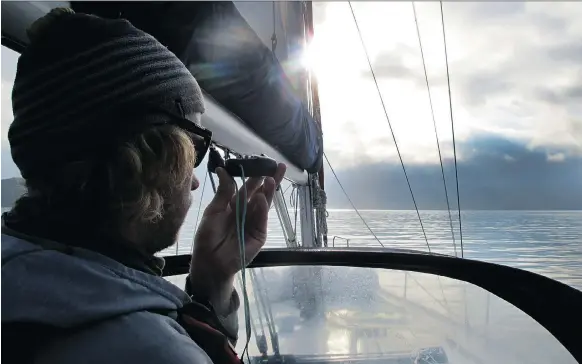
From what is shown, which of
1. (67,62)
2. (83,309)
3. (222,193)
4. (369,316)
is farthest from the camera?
(369,316)

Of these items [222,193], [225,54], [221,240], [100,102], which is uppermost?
[225,54]

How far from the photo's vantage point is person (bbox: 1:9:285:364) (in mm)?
479

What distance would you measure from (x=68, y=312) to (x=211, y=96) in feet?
2.36

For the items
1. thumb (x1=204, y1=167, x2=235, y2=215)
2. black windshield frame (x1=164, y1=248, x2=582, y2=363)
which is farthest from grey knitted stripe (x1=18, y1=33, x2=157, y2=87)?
black windshield frame (x1=164, y1=248, x2=582, y2=363)

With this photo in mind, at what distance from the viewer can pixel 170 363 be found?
47 centimetres

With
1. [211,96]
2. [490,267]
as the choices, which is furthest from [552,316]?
[211,96]

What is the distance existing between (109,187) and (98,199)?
2 cm

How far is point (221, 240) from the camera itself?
988mm

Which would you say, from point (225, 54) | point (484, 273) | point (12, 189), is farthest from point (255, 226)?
point (484, 273)

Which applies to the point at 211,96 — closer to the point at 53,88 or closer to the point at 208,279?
the point at 208,279

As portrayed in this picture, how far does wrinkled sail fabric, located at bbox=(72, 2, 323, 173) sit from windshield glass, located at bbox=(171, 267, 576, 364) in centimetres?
84

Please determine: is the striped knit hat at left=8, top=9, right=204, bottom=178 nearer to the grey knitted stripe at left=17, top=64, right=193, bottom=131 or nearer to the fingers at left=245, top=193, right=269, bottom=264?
the grey knitted stripe at left=17, top=64, right=193, bottom=131

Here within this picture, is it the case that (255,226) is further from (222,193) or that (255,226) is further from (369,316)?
(369,316)

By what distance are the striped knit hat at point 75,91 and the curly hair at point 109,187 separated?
0.02 meters
